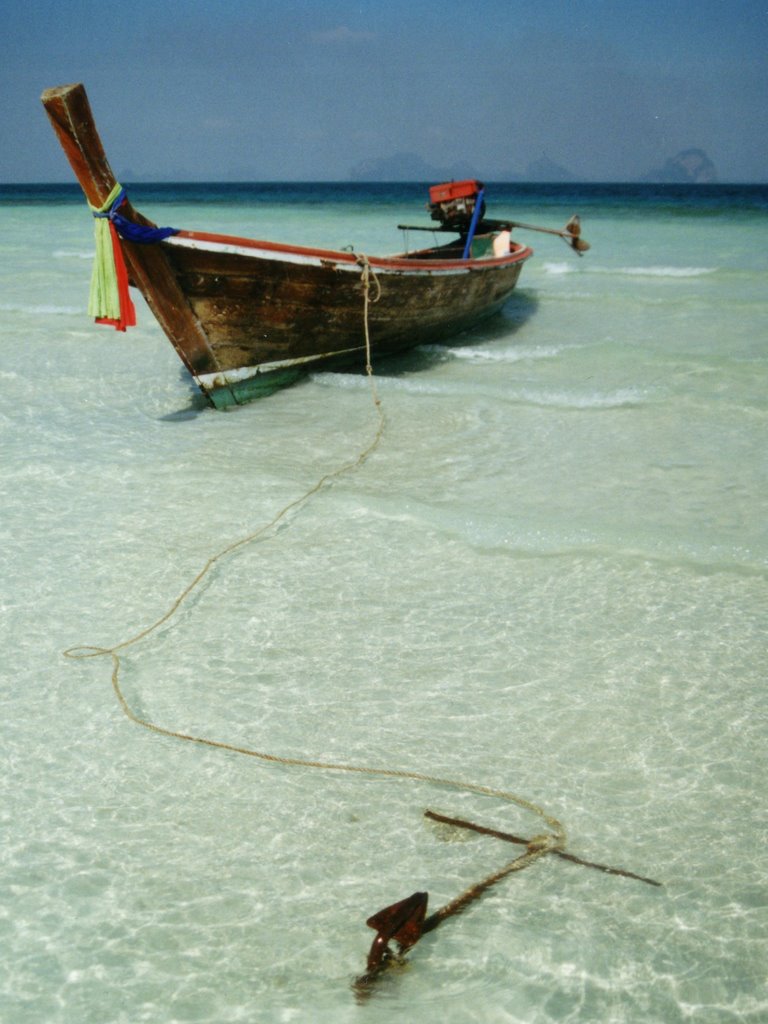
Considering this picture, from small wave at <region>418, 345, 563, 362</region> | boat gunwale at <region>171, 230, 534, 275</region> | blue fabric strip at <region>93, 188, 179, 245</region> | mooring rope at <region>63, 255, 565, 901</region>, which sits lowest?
mooring rope at <region>63, 255, 565, 901</region>

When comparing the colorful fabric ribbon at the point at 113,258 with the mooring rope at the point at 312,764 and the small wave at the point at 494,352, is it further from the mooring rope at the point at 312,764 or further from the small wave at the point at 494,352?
the small wave at the point at 494,352

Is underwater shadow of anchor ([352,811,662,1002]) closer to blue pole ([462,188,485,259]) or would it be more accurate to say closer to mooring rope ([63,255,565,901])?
mooring rope ([63,255,565,901])

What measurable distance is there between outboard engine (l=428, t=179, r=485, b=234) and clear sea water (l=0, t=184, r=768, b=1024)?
15.4ft

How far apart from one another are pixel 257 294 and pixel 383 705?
14.0 ft

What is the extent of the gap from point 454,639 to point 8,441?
148 inches

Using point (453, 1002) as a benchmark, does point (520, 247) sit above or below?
above

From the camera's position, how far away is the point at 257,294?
6.50m

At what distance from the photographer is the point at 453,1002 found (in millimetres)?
1941

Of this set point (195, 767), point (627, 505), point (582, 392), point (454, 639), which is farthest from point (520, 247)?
point (195, 767)

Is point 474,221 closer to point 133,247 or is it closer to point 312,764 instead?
point 133,247

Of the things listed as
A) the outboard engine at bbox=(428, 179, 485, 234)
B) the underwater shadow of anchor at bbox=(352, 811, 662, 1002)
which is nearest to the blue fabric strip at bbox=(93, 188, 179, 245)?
the underwater shadow of anchor at bbox=(352, 811, 662, 1002)

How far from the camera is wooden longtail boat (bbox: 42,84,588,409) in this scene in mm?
5605

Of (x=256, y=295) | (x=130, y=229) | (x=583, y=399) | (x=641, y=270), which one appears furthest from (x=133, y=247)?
(x=641, y=270)

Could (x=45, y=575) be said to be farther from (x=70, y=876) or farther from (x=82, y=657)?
(x=70, y=876)
